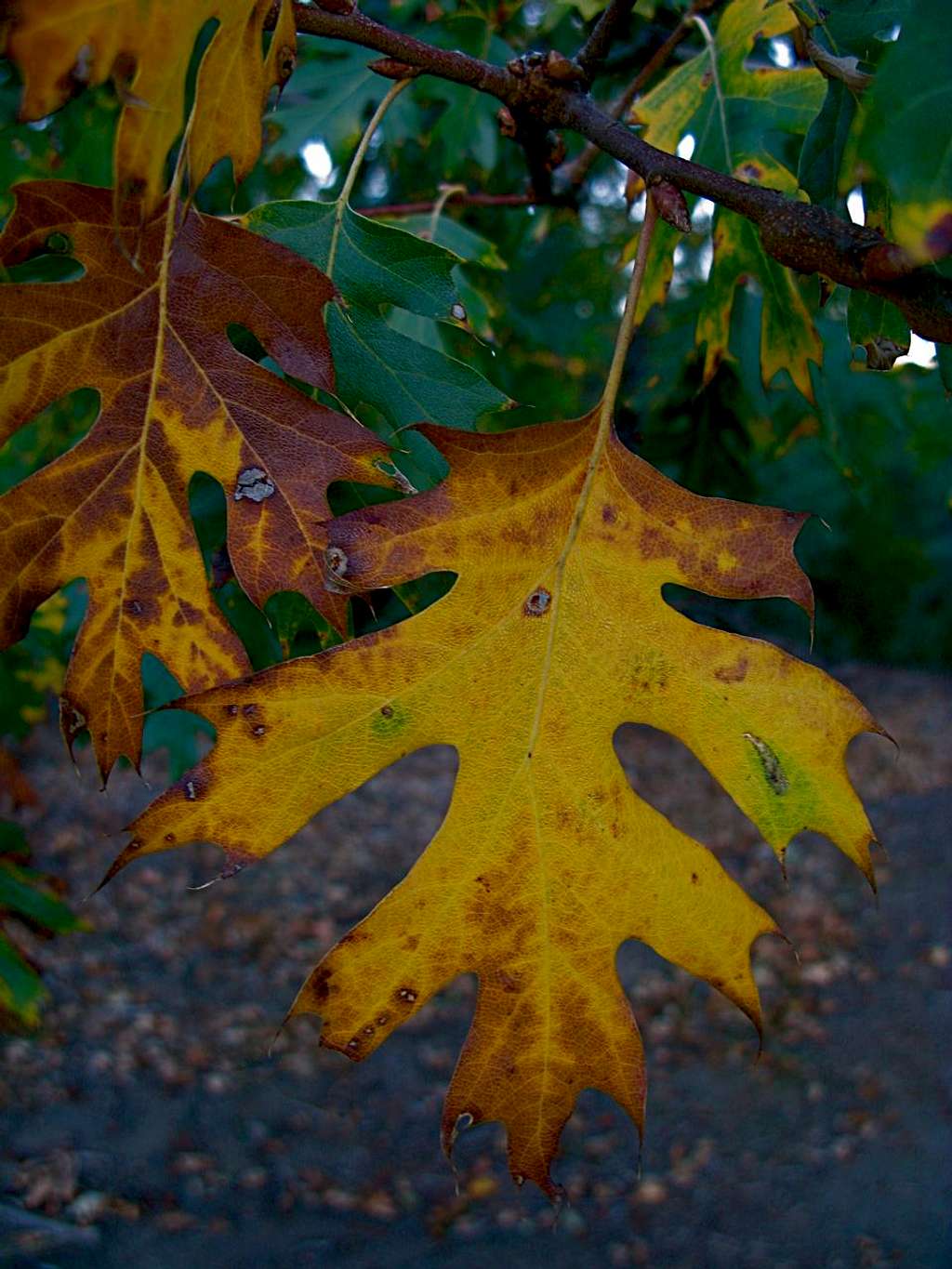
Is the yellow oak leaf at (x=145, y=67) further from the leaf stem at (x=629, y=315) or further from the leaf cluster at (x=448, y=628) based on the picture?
the leaf stem at (x=629, y=315)

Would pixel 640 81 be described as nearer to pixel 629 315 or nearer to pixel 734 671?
pixel 629 315

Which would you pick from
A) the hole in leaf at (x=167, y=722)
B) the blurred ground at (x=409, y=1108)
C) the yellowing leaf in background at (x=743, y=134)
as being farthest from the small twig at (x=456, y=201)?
the blurred ground at (x=409, y=1108)

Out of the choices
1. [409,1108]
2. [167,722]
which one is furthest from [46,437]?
[409,1108]

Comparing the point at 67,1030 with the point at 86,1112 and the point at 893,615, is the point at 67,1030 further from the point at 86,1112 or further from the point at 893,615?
the point at 893,615

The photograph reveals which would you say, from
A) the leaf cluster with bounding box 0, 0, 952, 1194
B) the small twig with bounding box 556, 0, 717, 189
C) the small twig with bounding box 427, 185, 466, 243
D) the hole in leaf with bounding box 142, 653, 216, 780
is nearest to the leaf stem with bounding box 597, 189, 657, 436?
the leaf cluster with bounding box 0, 0, 952, 1194

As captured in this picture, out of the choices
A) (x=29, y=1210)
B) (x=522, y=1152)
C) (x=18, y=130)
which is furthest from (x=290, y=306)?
(x=29, y=1210)

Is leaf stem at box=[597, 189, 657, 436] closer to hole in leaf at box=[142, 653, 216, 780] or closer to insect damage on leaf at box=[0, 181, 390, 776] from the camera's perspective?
insect damage on leaf at box=[0, 181, 390, 776]
